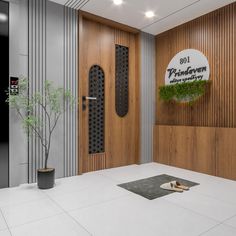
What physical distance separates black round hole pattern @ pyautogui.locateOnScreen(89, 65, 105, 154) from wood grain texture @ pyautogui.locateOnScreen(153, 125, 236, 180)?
138cm

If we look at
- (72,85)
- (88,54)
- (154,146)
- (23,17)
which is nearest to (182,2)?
(88,54)

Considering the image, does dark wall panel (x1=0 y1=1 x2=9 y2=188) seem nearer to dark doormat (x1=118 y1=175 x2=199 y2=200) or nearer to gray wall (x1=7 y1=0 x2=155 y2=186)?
gray wall (x1=7 y1=0 x2=155 y2=186)

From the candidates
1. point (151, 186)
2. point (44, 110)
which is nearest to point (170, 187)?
point (151, 186)

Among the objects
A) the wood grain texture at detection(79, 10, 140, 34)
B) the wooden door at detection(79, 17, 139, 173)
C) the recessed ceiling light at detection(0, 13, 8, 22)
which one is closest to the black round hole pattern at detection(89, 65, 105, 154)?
the wooden door at detection(79, 17, 139, 173)

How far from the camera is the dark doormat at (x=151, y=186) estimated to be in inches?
111

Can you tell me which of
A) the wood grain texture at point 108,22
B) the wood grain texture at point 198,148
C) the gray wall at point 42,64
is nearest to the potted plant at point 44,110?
the gray wall at point 42,64

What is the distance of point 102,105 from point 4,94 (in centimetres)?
175

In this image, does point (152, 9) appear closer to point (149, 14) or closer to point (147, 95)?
point (149, 14)

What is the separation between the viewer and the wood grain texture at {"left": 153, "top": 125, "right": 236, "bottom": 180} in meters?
3.49

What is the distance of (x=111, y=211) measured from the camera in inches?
91.1

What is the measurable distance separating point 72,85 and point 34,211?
6.89ft

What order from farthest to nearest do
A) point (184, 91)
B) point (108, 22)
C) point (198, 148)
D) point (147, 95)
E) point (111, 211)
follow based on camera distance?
point (147, 95) < point (108, 22) < point (184, 91) < point (198, 148) < point (111, 211)

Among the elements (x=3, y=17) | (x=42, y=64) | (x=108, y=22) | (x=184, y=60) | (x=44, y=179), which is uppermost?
(x=108, y=22)

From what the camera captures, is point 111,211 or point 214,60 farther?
point 214,60
